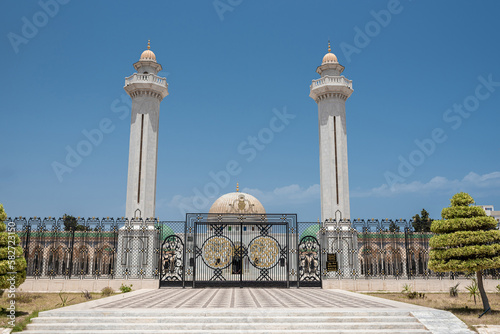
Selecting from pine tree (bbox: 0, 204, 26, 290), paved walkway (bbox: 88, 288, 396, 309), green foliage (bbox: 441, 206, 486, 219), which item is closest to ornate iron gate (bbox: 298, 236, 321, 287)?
paved walkway (bbox: 88, 288, 396, 309)

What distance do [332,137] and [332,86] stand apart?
3.57m

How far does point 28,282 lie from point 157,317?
37.6 ft

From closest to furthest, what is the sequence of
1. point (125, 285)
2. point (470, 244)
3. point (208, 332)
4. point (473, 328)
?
1. point (208, 332)
2. point (473, 328)
3. point (470, 244)
4. point (125, 285)

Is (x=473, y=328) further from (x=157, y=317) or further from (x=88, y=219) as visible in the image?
(x=88, y=219)

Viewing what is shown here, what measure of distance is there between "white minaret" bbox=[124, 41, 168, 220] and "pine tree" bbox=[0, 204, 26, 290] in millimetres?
15918

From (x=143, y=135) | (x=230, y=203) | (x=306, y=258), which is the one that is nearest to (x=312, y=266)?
(x=306, y=258)

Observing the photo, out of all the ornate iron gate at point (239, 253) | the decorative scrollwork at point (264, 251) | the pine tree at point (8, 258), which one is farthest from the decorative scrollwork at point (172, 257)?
the pine tree at point (8, 258)

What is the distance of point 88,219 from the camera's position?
17500 mm

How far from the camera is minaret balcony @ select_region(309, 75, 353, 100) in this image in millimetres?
29062

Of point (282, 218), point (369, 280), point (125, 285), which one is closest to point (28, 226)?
point (125, 285)

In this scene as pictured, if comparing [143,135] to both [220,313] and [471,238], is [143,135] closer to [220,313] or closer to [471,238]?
[220,313]

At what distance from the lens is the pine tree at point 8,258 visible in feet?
34.3

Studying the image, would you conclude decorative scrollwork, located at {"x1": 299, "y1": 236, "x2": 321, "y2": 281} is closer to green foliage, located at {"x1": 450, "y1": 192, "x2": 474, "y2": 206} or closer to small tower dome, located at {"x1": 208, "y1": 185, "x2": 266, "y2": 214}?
green foliage, located at {"x1": 450, "y1": 192, "x2": 474, "y2": 206}

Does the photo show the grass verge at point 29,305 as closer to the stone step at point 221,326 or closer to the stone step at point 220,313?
the stone step at point 221,326
